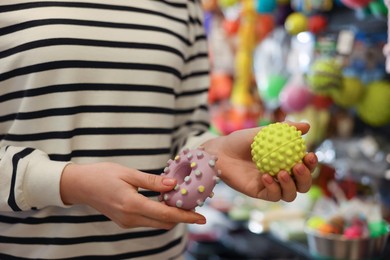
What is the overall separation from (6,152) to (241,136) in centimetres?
33

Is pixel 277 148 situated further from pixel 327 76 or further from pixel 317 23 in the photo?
pixel 317 23

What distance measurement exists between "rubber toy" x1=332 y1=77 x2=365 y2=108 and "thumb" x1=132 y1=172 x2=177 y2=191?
82 cm

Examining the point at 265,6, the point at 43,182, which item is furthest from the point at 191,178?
the point at 265,6

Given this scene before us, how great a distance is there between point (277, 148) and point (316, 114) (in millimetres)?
913

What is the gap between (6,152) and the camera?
693 millimetres

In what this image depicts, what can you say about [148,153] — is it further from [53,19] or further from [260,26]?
[260,26]

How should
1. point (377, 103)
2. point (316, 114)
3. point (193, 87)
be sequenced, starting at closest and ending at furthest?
1. point (193, 87)
2. point (377, 103)
3. point (316, 114)

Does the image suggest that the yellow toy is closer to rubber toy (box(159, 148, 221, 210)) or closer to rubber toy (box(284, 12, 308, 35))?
rubber toy (box(284, 12, 308, 35))

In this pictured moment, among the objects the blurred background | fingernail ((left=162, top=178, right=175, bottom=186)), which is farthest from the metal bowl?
fingernail ((left=162, top=178, right=175, bottom=186))

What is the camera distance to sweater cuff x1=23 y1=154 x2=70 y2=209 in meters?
0.65

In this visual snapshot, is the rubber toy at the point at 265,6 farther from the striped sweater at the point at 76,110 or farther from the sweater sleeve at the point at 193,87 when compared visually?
the striped sweater at the point at 76,110

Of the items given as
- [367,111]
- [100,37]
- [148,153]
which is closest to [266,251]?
[367,111]

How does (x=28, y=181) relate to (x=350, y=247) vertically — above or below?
above

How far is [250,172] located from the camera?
723 mm
